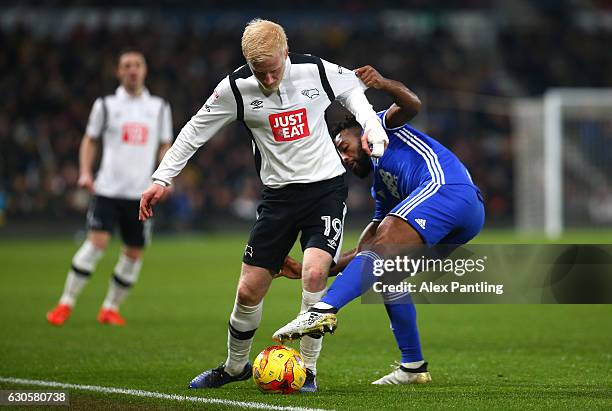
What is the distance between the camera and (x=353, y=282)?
239 inches

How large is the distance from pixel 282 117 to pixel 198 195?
68.2 feet

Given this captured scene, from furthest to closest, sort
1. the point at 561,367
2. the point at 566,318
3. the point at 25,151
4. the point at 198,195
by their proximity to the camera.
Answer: the point at 198,195
the point at 25,151
the point at 566,318
the point at 561,367

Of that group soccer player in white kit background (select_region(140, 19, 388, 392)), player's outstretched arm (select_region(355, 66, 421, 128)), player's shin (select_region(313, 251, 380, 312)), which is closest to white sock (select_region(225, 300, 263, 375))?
soccer player in white kit background (select_region(140, 19, 388, 392))

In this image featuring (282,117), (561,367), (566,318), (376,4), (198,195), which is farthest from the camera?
(376,4)

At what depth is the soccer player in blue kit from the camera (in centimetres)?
630

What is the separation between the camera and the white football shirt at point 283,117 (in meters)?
6.39

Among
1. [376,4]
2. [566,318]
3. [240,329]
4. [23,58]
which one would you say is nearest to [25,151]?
[23,58]

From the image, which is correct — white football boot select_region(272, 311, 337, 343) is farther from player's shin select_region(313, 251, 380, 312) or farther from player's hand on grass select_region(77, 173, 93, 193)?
player's hand on grass select_region(77, 173, 93, 193)

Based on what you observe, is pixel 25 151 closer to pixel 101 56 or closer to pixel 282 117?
pixel 101 56

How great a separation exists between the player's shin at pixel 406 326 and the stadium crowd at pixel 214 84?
18.6 meters

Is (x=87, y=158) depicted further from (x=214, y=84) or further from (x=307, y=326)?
(x=214, y=84)

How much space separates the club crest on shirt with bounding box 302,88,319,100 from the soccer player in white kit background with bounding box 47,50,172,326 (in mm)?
4800

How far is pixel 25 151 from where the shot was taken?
25.0 meters

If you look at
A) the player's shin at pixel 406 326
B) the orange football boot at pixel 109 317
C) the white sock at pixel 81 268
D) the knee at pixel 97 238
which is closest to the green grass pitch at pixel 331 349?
the orange football boot at pixel 109 317
